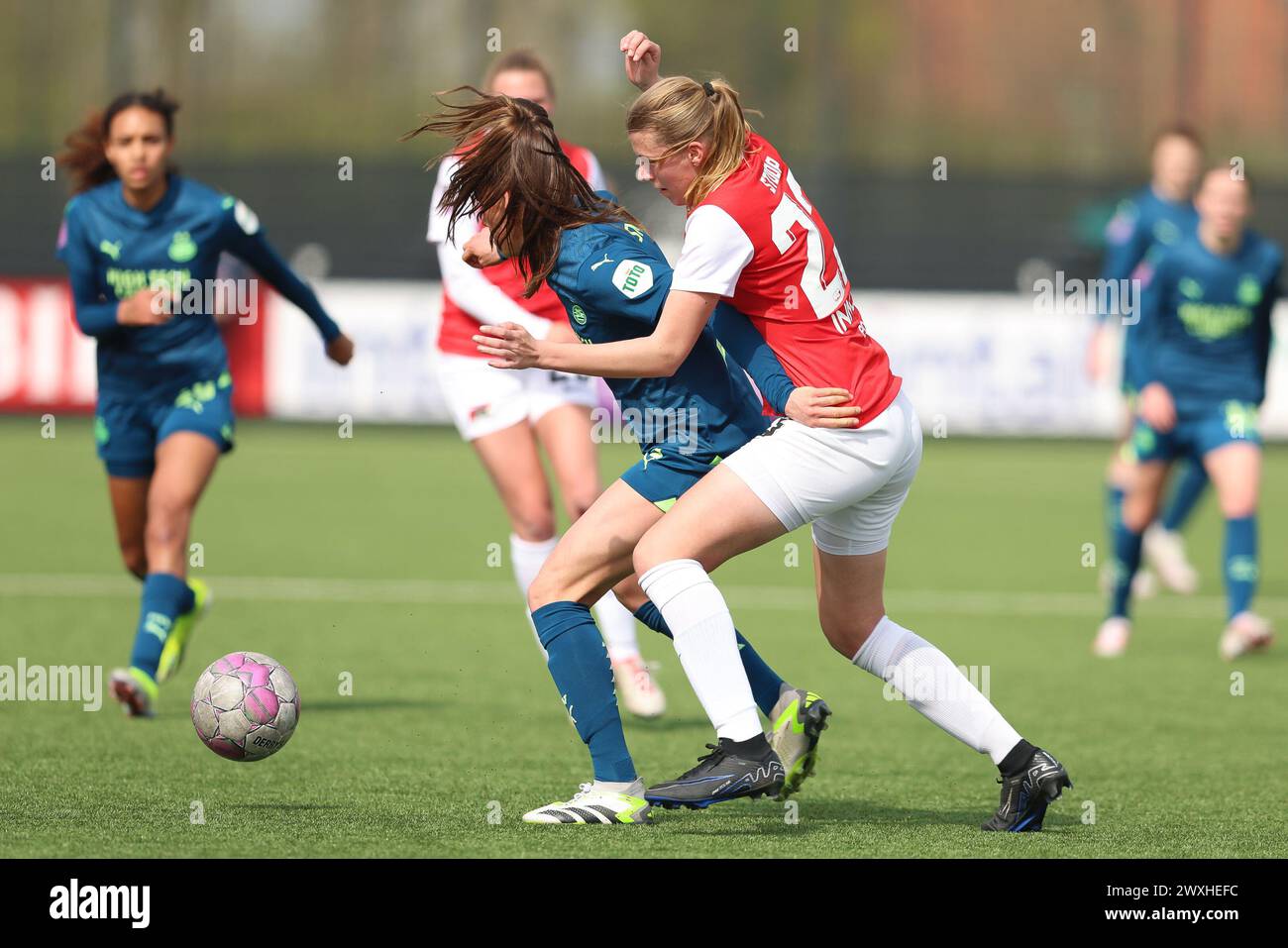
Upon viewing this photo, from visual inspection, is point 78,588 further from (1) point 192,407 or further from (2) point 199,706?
(2) point 199,706

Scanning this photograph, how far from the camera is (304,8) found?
93.6ft

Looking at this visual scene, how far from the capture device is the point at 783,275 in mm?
4789

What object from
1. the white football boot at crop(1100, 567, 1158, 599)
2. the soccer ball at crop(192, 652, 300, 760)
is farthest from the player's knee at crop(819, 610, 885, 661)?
the white football boot at crop(1100, 567, 1158, 599)

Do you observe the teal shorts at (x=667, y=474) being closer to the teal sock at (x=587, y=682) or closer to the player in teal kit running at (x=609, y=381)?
the player in teal kit running at (x=609, y=381)

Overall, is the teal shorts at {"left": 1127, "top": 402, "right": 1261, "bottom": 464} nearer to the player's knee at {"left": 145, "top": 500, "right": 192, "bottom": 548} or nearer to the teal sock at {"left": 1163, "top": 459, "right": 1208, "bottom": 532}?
the teal sock at {"left": 1163, "top": 459, "right": 1208, "bottom": 532}

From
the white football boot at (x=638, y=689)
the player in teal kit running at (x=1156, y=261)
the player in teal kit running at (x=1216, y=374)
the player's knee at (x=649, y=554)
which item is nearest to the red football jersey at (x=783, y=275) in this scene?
the player's knee at (x=649, y=554)

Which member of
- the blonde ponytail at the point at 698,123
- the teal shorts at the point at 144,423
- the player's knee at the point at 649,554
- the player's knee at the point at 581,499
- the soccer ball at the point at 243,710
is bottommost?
the soccer ball at the point at 243,710

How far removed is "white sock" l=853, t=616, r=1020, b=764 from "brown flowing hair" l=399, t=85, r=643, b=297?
1.36 m

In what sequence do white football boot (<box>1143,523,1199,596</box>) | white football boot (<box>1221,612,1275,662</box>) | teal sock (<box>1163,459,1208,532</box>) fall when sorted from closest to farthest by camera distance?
white football boot (<box>1221,612,1275,662</box>), white football boot (<box>1143,523,1199,596</box>), teal sock (<box>1163,459,1208,532</box>)

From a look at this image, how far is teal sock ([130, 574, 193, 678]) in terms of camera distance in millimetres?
6746

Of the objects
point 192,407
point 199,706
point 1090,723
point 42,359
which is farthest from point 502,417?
point 42,359

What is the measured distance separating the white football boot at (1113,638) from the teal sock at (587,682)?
4.52 m

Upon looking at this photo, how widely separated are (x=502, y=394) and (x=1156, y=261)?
3.65 metres

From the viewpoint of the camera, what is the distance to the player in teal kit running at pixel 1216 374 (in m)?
8.89
